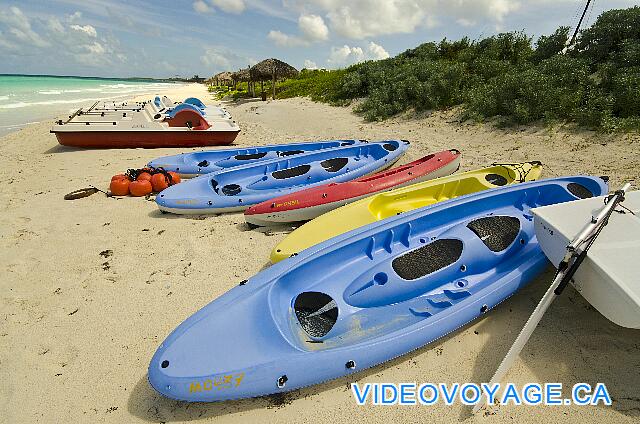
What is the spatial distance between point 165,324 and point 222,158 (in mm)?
6338

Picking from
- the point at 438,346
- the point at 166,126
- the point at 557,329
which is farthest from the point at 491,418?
the point at 166,126

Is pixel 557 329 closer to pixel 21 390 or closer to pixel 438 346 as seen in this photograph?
pixel 438 346

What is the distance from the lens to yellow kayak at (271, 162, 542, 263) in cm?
474

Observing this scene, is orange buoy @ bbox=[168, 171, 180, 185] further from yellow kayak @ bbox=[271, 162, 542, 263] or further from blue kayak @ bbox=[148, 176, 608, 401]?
blue kayak @ bbox=[148, 176, 608, 401]

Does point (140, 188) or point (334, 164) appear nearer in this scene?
point (140, 188)

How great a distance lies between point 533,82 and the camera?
969 cm

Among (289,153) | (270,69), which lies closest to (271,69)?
(270,69)

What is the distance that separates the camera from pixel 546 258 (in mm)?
3799

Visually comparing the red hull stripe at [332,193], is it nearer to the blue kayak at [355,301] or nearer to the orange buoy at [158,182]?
the blue kayak at [355,301]

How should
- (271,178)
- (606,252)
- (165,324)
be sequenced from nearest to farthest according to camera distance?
(606,252), (165,324), (271,178)

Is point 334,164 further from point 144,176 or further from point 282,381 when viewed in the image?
point 282,381

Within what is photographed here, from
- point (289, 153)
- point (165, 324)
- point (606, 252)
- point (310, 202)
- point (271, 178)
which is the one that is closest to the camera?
point (606, 252)

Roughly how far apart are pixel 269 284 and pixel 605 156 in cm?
801

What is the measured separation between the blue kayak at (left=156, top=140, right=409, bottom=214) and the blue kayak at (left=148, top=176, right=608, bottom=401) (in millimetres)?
3229
